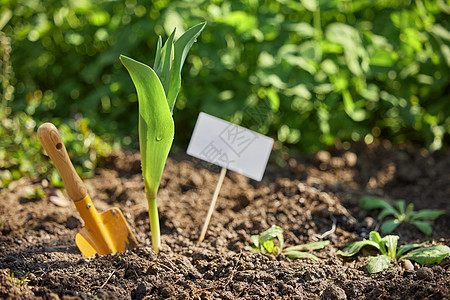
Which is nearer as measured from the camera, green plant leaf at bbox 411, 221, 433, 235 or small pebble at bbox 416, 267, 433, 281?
small pebble at bbox 416, 267, 433, 281

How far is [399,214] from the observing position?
199 centimetres

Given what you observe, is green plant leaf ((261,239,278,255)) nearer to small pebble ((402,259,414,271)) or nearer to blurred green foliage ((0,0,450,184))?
small pebble ((402,259,414,271))

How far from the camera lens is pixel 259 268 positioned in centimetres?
154

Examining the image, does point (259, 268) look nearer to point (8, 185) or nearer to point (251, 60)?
point (8, 185)

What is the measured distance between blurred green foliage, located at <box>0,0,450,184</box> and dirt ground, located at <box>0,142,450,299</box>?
0.78 feet

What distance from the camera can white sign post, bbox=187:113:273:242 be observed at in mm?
1756

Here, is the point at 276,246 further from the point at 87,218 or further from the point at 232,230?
the point at 87,218

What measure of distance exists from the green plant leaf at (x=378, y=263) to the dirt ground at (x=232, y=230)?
0.02m

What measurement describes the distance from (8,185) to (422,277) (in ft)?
5.67

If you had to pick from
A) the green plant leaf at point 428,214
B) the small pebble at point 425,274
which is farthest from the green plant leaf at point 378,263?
the green plant leaf at point 428,214

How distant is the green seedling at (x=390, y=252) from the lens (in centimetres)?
154

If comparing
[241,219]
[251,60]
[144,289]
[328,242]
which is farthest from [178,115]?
[144,289]

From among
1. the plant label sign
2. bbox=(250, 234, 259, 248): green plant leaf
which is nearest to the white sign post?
the plant label sign

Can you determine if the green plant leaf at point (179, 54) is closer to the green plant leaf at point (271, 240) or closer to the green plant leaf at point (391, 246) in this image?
the green plant leaf at point (271, 240)
